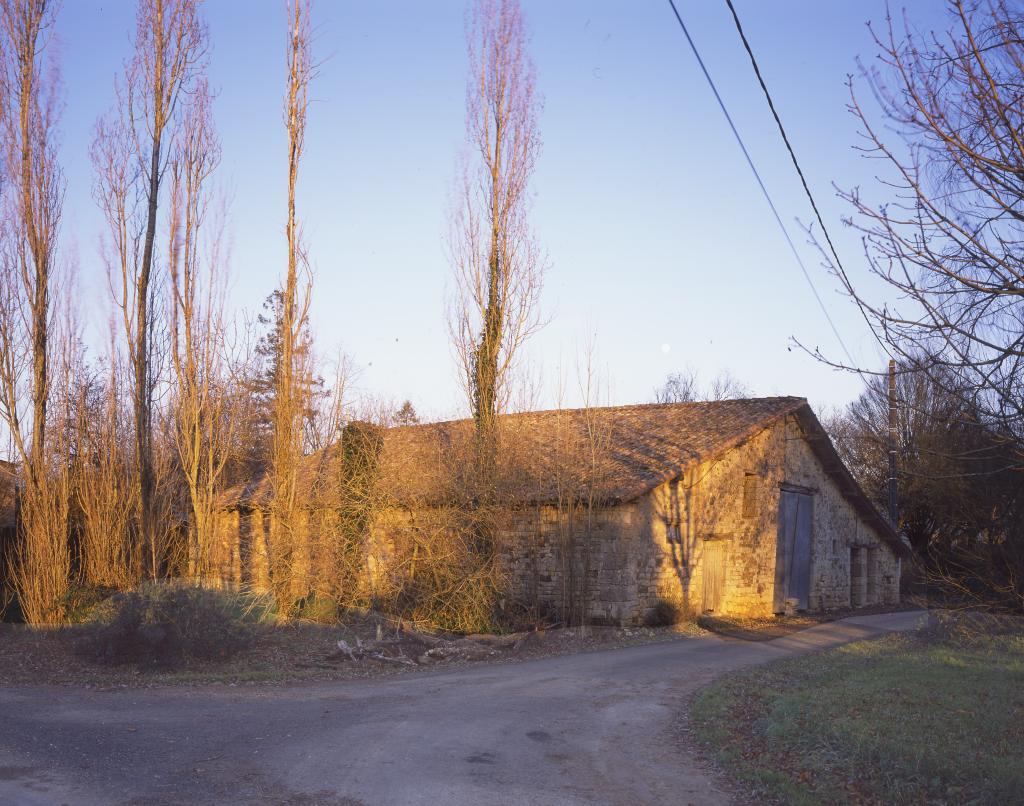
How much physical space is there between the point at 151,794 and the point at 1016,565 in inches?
567

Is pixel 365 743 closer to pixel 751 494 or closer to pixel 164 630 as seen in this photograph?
pixel 164 630

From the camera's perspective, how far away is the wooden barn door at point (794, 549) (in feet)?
74.0

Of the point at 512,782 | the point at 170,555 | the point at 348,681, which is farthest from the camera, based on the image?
the point at 170,555

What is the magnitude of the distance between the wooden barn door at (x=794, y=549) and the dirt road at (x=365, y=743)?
11.6 meters

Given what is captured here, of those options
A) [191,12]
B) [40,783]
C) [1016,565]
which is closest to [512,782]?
[40,783]

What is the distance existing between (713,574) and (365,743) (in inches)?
564

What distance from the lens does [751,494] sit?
70.8ft

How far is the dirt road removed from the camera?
20.8 ft

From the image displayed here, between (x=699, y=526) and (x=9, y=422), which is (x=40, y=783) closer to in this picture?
(x=9, y=422)

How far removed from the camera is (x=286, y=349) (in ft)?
54.6

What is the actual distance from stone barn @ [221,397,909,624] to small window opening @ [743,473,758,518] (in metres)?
0.04

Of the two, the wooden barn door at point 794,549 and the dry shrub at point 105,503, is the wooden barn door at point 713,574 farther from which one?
the dry shrub at point 105,503

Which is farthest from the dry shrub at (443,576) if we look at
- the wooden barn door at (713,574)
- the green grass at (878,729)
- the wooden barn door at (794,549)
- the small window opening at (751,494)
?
the wooden barn door at (794,549)

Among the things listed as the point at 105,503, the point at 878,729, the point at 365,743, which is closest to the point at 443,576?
the point at 105,503
